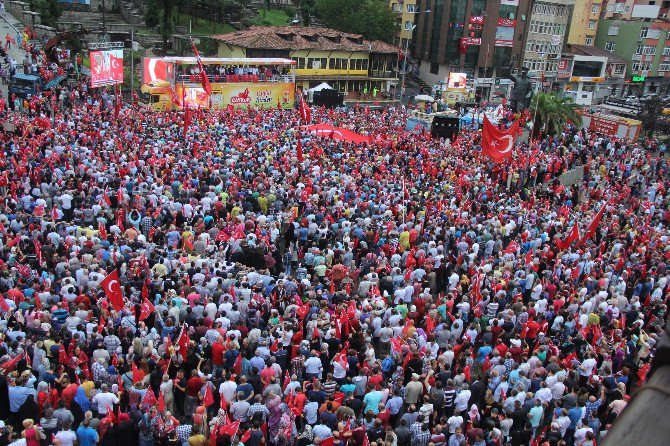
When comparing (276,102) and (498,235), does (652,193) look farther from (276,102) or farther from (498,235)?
(276,102)

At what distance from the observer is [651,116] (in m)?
48.0

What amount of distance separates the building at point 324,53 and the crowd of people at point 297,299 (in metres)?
27.1

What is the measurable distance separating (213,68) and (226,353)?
3086cm

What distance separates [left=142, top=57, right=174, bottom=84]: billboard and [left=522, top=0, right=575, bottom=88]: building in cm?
4269

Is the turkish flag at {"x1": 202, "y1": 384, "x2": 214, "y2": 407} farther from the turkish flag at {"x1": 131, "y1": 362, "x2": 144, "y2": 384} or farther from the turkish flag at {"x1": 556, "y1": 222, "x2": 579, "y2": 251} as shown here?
the turkish flag at {"x1": 556, "y1": 222, "x2": 579, "y2": 251}

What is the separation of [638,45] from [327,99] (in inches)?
1964

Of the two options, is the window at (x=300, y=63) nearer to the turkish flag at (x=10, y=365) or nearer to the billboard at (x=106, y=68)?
the billboard at (x=106, y=68)

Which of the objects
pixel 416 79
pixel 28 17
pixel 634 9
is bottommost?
pixel 416 79

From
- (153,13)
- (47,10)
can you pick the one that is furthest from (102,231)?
(153,13)

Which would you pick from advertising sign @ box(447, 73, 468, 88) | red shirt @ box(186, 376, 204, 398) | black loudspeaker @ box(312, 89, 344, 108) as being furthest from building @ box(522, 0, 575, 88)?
red shirt @ box(186, 376, 204, 398)

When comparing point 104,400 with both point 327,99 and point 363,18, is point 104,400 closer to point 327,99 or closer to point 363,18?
point 327,99

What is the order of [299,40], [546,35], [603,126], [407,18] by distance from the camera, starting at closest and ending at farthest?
[603,126] < [299,40] < [407,18] < [546,35]

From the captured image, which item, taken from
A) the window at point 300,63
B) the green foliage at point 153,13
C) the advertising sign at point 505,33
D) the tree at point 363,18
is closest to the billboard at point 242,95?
the window at point 300,63

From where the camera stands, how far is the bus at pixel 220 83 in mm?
35812
